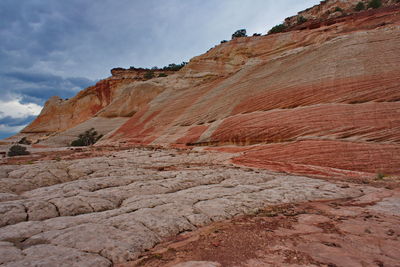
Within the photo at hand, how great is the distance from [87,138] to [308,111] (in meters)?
31.2

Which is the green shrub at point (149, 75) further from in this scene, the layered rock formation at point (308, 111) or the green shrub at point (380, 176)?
the green shrub at point (380, 176)

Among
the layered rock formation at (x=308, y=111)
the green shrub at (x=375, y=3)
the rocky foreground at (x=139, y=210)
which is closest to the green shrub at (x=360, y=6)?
the green shrub at (x=375, y=3)

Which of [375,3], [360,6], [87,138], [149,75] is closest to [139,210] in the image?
[87,138]

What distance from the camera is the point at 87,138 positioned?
34.6 meters

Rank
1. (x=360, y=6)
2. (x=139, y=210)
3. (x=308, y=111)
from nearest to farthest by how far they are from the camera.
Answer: (x=139, y=210), (x=308, y=111), (x=360, y=6)

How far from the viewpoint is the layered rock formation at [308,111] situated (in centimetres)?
954

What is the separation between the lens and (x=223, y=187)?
643 cm

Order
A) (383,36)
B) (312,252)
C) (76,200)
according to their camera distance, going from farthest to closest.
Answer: (383,36) < (76,200) < (312,252)

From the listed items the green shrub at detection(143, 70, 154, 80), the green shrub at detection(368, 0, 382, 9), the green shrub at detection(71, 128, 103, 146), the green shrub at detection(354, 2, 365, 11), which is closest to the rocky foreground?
the green shrub at detection(71, 128, 103, 146)

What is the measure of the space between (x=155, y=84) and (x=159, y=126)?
17.1 meters

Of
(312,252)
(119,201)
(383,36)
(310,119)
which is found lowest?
(312,252)

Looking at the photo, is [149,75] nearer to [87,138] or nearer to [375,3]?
[87,138]

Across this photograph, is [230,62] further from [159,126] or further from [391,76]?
[391,76]

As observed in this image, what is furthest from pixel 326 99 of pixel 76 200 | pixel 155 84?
pixel 155 84
